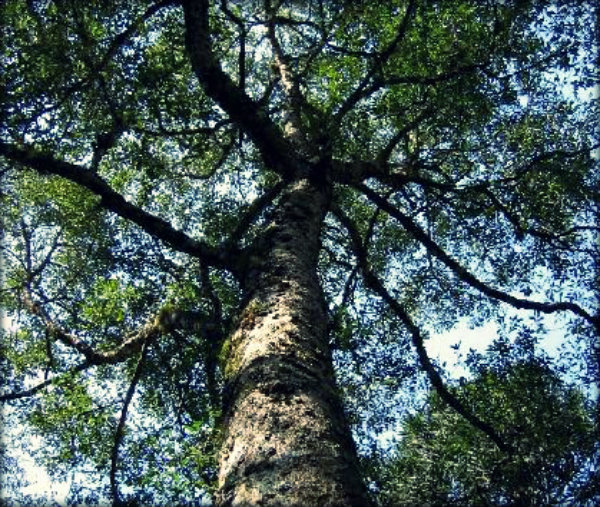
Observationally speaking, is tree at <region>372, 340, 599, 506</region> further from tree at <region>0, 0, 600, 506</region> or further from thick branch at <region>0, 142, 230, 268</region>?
thick branch at <region>0, 142, 230, 268</region>

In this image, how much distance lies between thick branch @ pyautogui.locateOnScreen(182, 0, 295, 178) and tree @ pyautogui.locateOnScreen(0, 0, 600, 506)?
31 millimetres

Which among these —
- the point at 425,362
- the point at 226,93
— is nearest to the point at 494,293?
the point at 425,362

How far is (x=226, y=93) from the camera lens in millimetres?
8453

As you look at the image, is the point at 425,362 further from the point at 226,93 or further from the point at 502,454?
the point at 226,93

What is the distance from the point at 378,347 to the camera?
12578 mm

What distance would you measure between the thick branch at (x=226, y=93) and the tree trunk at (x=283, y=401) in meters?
2.47

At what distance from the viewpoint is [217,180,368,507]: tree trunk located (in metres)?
3.13

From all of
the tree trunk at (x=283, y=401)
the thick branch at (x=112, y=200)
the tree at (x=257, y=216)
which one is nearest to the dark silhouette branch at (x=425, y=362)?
the tree at (x=257, y=216)

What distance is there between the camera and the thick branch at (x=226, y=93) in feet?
27.2

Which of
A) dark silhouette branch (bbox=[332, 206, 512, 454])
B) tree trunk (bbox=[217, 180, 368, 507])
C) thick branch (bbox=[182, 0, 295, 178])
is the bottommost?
tree trunk (bbox=[217, 180, 368, 507])

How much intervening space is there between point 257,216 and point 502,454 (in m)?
6.37

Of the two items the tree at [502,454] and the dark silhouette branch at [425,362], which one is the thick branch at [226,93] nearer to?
the dark silhouette branch at [425,362]

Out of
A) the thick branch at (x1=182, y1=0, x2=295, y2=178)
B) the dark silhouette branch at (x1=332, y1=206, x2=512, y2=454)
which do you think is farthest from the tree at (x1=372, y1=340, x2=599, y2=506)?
the thick branch at (x1=182, y1=0, x2=295, y2=178)

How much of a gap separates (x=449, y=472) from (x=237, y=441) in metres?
5.91
